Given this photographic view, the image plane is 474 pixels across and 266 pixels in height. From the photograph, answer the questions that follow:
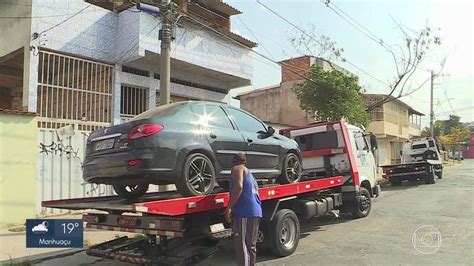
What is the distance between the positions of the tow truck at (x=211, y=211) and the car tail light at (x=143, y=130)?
0.87 m

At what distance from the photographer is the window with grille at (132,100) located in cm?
1459

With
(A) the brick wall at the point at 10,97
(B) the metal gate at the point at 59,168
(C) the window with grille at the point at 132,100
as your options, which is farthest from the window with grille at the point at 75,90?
(A) the brick wall at the point at 10,97

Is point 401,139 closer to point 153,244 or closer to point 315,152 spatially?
point 315,152

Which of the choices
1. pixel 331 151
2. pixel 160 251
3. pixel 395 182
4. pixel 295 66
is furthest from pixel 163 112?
pixel 295 66

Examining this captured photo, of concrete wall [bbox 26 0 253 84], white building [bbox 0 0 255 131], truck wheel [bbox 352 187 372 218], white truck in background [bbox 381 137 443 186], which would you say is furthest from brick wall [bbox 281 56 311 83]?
truck wheel [bbox 352 187 372 218]

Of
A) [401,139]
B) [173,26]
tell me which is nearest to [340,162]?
[173,26]

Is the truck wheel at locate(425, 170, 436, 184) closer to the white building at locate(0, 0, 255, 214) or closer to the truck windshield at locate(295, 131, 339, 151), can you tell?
the white building at locate(0, 0, 255, 214)

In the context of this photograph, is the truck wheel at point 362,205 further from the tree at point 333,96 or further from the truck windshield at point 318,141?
the tree at point 333,96

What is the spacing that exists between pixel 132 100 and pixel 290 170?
8.17 meters

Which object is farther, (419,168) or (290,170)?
(419,168)

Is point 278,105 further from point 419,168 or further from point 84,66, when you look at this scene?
point 84,66

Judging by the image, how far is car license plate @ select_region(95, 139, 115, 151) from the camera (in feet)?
19.2

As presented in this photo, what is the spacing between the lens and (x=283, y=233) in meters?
7.33
